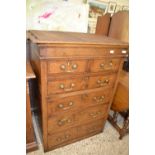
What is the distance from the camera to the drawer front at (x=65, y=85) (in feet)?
3.63

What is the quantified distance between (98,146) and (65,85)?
0.94 m

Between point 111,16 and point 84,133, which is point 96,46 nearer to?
point 111,16

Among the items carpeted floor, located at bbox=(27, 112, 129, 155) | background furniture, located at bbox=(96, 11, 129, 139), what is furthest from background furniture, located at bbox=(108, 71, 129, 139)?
carpeted floor, located at bbox=(27, 112, 129, 155)

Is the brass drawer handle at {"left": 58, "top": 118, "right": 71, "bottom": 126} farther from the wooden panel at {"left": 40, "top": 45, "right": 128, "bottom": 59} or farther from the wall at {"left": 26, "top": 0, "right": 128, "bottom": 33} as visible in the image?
the wall at {"left": 26, "top": 0, "right": 128, "bottom": 33}

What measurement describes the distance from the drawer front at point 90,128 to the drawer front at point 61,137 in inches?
3.1

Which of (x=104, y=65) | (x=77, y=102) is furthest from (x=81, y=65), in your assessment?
(x=77, y=102)

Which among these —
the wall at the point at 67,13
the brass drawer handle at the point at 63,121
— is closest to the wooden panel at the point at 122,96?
the brass drawer handle at the point at 63,121

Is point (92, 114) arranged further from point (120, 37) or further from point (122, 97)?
point (120, 37)

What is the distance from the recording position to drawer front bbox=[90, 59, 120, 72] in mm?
1219

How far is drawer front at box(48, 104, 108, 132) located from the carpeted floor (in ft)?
1.03

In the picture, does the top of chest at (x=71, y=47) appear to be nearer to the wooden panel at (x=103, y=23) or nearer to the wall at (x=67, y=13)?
the wall at (x=67, y=13)

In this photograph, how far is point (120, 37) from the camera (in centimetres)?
176
